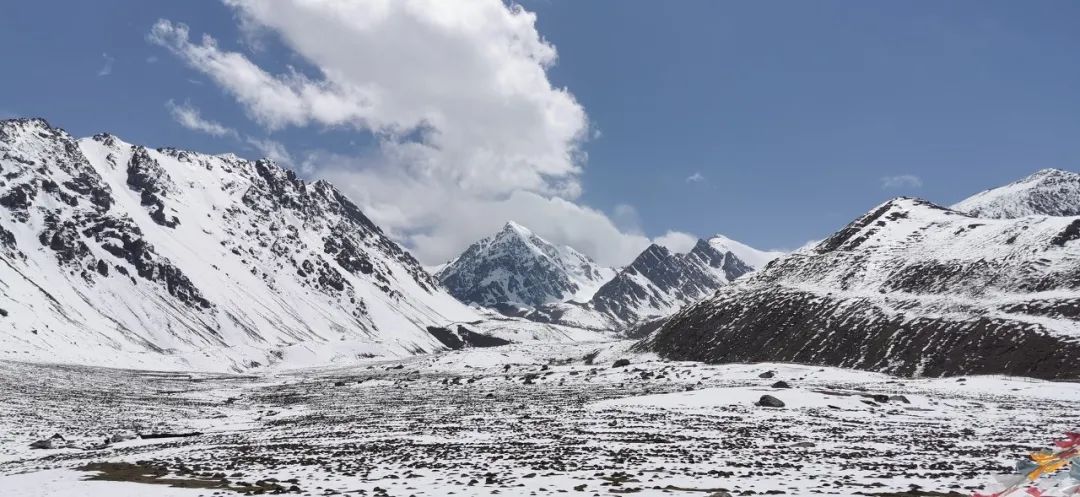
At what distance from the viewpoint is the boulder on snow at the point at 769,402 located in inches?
2020

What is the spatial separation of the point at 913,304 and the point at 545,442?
95192 mm

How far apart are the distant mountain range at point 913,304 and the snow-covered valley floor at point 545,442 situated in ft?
52.5

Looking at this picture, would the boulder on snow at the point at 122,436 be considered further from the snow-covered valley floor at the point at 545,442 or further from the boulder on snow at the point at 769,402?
the boulder on snow at the point at 769,402

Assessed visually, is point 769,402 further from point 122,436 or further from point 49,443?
point 49,443

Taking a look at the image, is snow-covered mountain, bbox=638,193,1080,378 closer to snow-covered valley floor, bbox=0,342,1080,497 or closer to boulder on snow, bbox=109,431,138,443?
snow-covered valley floor, bbox=0,342,1080,497

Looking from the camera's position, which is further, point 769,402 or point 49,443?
point 769,402

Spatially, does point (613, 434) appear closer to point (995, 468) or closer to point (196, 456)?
point (995, 468)

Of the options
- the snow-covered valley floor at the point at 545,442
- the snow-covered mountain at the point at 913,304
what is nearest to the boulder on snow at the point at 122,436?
the snow-covered valley floor at the point at 545,442

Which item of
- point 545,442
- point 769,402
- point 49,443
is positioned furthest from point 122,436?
point 769,402

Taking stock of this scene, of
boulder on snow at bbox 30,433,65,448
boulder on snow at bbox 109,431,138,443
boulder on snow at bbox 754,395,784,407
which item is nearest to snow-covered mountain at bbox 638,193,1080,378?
boulder on snow at bbox 754,395,784,407

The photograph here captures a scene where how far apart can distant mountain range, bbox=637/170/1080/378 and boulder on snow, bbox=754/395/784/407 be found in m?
44.4

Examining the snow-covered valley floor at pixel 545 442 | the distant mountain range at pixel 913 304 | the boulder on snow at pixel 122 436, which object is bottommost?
the boulder on snow at pixel 122 436

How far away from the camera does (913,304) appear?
107 m

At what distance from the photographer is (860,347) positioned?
337ft
